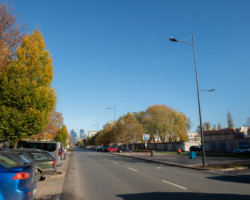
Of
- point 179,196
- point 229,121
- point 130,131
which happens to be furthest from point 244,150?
point 229,121

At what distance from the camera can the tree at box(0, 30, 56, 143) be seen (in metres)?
15.9

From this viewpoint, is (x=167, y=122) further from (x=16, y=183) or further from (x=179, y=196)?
(x=16, y=183)

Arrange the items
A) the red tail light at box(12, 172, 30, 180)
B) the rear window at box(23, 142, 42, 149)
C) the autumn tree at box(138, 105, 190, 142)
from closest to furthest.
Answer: the red tail light at box(12, 172, 30, 180) < the rear window at box(23, 142, 42, 149) < the autumn tree at box(138, 105, 190, 142)

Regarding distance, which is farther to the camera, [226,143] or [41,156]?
[226,143]

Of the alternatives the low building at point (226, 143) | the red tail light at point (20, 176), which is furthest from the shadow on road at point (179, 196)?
the low building at point (226, 143)

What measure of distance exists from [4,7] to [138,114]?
62156 mm

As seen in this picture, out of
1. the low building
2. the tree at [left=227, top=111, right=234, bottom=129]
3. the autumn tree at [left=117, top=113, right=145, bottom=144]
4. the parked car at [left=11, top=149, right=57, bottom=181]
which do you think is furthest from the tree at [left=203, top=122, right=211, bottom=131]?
the parked car at [left=11, top=149, right=57, bottom=181]

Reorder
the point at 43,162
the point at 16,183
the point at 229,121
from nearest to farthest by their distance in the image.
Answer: the point at 16,183
the point at 43,162
the point at 229,121

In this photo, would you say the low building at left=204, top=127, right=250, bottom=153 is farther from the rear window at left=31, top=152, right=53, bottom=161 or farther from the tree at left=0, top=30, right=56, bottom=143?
the rear window at left=31, top=152, right=53, bottom=161

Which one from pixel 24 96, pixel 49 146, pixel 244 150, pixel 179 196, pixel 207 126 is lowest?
pixel 244 150

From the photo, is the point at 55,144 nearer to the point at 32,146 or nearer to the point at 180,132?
the point at 32,146

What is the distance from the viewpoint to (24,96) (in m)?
16.3

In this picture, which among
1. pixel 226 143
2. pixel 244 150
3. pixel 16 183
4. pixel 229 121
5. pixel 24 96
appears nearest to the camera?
pixel 16 183

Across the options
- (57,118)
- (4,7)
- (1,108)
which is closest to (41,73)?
(1,108)
